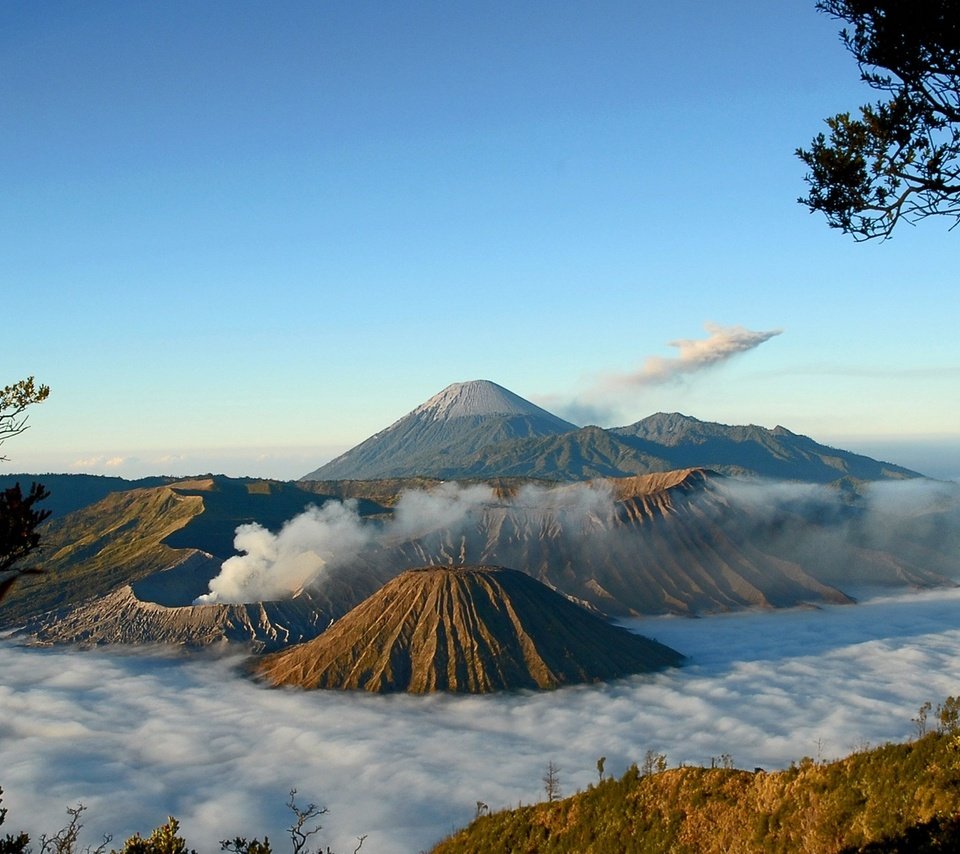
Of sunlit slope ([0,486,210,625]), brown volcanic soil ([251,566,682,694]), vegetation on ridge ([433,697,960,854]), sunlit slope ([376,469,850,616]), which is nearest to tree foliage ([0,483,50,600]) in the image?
vegetation on ridge ([433,697,960,854])

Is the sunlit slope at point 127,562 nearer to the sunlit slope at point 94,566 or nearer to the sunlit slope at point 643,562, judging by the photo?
the sunlit slope at point 94,566

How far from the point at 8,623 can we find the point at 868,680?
139 meters

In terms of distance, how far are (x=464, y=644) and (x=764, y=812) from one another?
8817cm

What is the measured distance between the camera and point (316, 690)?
109 meters

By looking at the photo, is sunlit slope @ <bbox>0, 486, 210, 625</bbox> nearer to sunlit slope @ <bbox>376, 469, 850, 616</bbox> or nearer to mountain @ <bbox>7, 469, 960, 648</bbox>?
mountain @ <bbox>7, 469, 960, 648</bbox>

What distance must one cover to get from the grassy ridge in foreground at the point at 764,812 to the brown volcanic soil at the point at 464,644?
73.4 meters

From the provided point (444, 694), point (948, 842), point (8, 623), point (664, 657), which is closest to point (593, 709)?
point (444, 694)

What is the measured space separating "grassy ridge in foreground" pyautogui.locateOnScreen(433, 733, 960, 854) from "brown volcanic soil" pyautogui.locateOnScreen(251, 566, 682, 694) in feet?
241

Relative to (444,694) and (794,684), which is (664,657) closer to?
(794,684)

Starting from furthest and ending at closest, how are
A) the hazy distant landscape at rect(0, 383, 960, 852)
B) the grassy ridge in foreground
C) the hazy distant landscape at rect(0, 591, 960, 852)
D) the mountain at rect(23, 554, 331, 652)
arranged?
the mountain at rect(23, 554, 331, 652) < the hazy distant landscape at rect(0, 383, 960, 852) < the hazy distant landscape at rect(0, 591, 960, 852) < the grassy ridge in foreground

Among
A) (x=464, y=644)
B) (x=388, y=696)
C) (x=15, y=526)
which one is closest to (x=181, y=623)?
(x=388, y=696)

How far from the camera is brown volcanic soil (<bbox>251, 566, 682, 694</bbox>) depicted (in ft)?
363

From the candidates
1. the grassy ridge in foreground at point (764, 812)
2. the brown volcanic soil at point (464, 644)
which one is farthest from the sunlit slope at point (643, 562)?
the grassy ridge in foreground at point (764, 812)

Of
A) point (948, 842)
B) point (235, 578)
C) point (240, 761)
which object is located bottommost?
point (240, 761)
